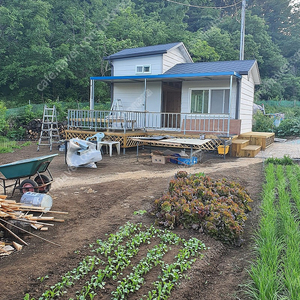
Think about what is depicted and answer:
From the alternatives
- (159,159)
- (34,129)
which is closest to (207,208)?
(159,159)

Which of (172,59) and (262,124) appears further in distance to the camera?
(262,124)

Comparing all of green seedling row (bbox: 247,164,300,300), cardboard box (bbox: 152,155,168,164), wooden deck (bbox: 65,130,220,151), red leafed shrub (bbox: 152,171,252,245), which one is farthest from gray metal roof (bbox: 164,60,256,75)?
green seedling row (bbox: 247,164,300,300)

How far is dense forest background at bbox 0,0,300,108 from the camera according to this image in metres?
24.5

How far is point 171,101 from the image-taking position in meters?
17.7

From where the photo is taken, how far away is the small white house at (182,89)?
538 inches

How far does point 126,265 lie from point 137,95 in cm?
1345

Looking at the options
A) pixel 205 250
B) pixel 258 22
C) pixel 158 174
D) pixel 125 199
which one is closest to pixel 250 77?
pixel 158 174

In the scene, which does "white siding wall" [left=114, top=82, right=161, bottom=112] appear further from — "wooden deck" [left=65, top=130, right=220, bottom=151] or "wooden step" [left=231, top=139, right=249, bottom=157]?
"wooden step" [left=231, top=139, right=249, bottom=157]

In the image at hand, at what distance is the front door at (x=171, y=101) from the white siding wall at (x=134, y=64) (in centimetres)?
97

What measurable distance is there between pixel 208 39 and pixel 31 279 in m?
33.8

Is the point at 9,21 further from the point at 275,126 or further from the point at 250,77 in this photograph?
the point at 275,126

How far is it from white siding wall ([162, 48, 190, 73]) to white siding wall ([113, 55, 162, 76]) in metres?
0.33

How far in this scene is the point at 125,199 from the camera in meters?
6.08

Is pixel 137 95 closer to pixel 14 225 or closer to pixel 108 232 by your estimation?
pixel 108 232
